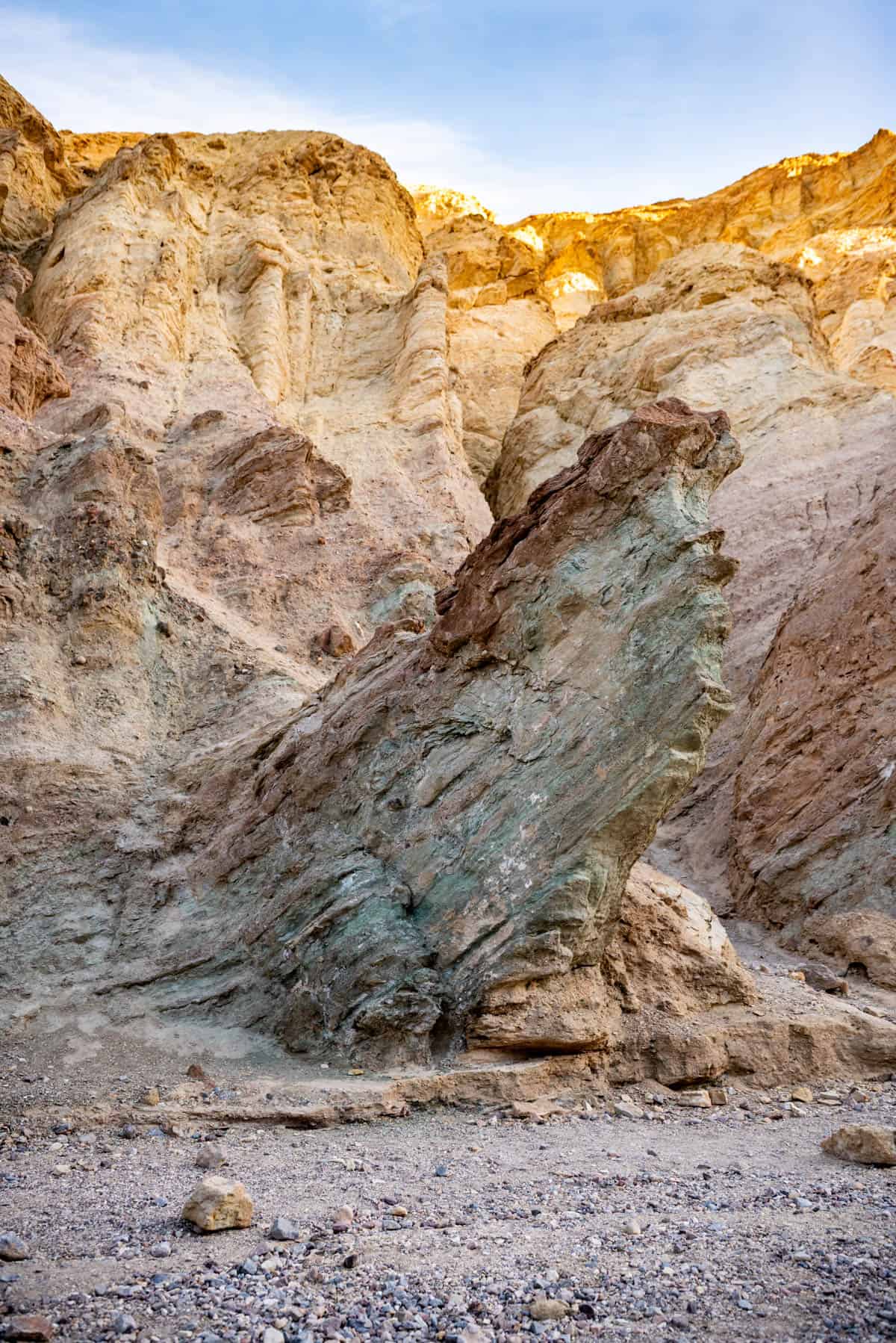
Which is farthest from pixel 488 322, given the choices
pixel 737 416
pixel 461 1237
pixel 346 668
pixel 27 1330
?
pixel 27 1330

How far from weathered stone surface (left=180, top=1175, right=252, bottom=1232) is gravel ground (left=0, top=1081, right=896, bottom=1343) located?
0.18ft

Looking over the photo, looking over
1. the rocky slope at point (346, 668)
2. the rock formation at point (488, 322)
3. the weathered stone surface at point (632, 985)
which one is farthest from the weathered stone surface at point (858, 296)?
the weathered stone surface at point (632, 985)

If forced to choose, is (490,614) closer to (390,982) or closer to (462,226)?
(390,982)

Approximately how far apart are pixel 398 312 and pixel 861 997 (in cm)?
2171

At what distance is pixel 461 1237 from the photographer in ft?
18.5

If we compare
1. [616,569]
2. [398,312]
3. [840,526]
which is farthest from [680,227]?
[616,569]

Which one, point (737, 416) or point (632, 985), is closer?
point (632, 985)

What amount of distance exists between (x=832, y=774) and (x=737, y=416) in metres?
13.9

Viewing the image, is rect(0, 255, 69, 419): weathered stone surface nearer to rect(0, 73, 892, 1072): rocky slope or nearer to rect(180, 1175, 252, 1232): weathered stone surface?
rect(0, 73, 892, 1072): rocky slope

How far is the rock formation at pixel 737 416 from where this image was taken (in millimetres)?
18797

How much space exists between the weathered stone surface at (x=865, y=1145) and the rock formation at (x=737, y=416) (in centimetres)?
795

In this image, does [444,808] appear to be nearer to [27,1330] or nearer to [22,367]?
[27,1330]

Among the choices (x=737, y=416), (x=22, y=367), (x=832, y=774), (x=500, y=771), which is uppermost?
(x=737, y=416)

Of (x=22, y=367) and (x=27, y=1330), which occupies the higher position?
(x=22, y=367)
